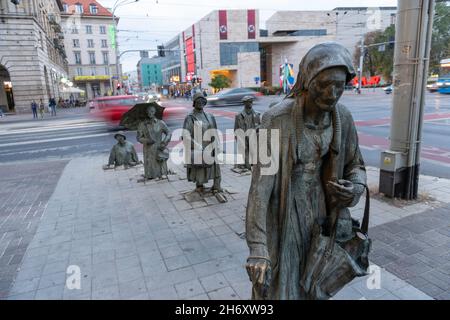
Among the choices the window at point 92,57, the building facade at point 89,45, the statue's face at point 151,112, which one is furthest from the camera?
the window at point 92,57

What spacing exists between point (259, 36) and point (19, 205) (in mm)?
61515

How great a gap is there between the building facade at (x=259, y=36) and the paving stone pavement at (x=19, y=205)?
4927 centimetres

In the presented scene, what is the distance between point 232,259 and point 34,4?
119ft

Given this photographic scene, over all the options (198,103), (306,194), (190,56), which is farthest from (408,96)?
(190,56)

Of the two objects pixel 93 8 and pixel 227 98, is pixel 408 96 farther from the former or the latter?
pixel 93 8

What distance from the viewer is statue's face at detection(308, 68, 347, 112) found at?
1.58 metres

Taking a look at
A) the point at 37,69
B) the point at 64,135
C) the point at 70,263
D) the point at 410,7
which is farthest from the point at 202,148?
the point at 37,69

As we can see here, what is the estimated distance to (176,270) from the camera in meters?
3.92

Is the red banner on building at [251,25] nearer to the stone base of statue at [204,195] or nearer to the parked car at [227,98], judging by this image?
the parked car at [227,98]

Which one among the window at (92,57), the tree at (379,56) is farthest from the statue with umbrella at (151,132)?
the window at (92,57)

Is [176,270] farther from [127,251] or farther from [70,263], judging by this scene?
[70,263]

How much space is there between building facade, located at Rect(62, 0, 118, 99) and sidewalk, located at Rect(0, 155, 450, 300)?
5860cm

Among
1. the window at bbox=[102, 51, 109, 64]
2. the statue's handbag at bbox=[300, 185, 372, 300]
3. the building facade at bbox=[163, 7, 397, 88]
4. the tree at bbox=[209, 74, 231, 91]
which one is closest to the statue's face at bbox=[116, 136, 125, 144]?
the statue's handbag at bbox=[300, 185, 372, 300]

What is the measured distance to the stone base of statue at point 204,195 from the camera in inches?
252
